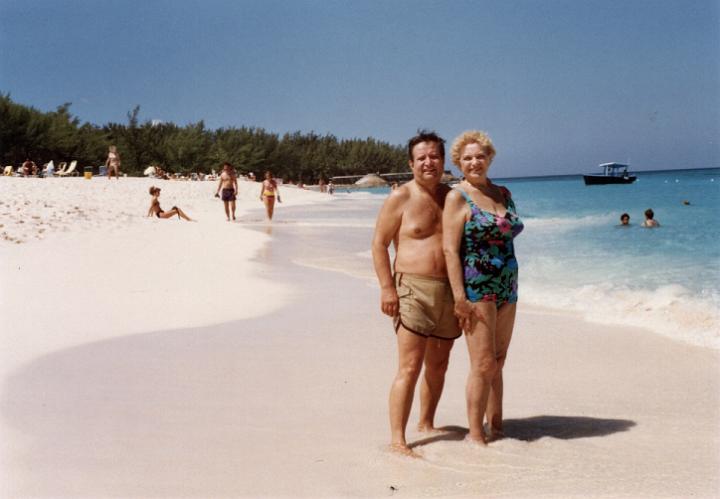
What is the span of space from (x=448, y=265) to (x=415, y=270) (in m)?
0.19

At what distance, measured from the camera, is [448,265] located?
3.42 meters

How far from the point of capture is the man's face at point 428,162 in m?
3.54

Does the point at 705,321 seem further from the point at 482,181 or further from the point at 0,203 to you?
the point at 0,203

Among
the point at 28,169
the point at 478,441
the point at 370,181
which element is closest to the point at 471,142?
the point at 478,441

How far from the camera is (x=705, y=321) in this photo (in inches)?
287

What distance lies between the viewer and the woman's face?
357 cm

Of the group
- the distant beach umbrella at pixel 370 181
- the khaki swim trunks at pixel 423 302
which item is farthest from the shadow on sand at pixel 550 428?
the distant beach umbrella at pixel 370 181

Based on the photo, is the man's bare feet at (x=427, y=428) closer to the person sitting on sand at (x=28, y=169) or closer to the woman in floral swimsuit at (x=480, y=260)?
the woman in floral swimsuit at (x=480, y=260)

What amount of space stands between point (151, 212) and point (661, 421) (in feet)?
54.8

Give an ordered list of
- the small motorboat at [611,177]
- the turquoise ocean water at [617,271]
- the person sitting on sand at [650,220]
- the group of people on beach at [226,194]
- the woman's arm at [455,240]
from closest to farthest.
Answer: the woman's arm at [455,240]
the turquoise ocean water at [617,271]
the group of people on beach at [226,194]
the person sitting on sand at [650,220]
the small motorboat at [611,177]

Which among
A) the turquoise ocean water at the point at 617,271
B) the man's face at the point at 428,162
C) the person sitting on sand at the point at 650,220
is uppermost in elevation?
the man's face at the point at 428,162

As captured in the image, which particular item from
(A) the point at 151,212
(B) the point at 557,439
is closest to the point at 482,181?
(B) the point at 557,439

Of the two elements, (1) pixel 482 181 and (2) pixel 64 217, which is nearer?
(1) pixel 482 181

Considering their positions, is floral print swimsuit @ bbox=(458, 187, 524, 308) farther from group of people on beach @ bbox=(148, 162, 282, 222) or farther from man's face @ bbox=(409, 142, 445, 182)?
group of people on beach @ bbox=(148, 162, 282, 222)
